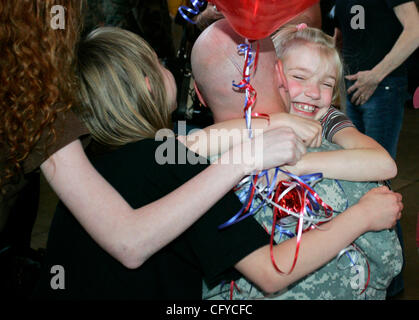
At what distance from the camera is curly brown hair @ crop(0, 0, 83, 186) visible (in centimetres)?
120

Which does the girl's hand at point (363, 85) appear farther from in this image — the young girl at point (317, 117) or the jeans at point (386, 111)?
the young girl at point (317, 117)

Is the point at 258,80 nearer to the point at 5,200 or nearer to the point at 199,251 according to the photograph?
the point at 199,251

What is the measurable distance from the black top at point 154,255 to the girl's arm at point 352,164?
0.26 meters

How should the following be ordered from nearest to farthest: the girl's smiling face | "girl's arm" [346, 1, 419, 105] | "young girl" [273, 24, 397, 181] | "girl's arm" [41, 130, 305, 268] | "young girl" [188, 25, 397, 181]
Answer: "girl's arm" [41, 130, 305, 268], "young girl" [188, 25, 397, 181], "young girl" [273, 24, 397, 181], the girl's smiling face, "girl's arm" [346, 1, 419, 105]

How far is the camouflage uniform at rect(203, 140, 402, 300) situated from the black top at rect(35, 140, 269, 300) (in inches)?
4.8

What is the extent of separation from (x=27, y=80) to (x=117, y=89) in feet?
0.74

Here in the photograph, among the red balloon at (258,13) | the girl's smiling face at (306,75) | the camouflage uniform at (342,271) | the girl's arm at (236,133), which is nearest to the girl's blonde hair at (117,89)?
the girl's arm at (236,133)

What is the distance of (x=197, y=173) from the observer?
1.27m

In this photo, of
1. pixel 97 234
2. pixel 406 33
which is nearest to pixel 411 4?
pixel 406 33

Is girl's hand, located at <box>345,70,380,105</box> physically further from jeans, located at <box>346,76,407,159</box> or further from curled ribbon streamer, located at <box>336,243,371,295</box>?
curled ribbon streamer, located at <box>336,243,371,295</box>

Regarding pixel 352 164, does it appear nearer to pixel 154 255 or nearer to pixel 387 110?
pixel 154 255

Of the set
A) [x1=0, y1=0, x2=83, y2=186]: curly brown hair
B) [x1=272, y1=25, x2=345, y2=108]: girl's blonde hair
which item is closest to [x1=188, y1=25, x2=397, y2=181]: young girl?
[x1=272, y1=25, x2=345, y2=108]: girl's blonde hair

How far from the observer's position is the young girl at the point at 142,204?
121cm

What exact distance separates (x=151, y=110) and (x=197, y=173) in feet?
0.78
